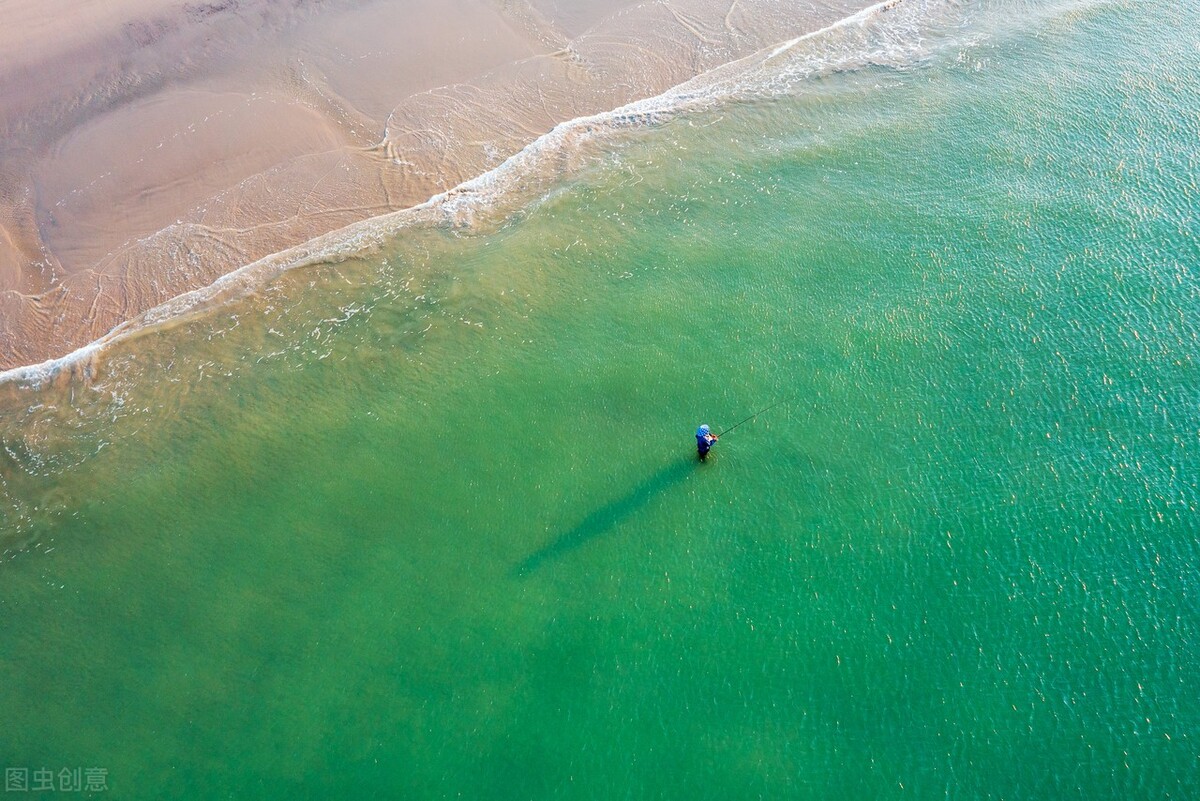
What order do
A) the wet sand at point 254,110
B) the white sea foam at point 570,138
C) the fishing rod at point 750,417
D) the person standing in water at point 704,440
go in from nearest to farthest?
the person standing in water at point 704,440
the fishing rod at point 750,417
the white sea foam at point 570,138
the wet sand at point 254,110

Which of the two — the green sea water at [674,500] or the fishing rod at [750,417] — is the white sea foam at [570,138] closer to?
the green sea water at [674,500]

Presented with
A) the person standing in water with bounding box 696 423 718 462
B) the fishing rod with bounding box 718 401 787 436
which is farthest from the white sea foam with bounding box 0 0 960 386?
the person standing in water with bounding box 696 423 718 462

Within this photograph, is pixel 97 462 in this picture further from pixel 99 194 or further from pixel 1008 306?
pixel 1008 306

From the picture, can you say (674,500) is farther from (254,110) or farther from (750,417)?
(254,110)

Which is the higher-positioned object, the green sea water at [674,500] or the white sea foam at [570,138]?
the white sea foam at [570,138]

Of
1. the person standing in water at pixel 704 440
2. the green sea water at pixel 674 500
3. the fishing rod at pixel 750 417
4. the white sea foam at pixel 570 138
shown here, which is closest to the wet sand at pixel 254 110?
the white sea foam at pixel 570 138

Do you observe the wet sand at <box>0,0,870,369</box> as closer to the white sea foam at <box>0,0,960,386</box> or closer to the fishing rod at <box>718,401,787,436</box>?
the white sea foam at <box>0,0,960,386</box>
